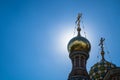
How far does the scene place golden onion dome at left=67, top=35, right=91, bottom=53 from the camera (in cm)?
2597

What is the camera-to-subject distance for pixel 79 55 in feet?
83.6

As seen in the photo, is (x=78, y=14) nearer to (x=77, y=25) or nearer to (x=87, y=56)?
(x=77, y=25)

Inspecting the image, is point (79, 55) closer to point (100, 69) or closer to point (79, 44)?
point (79, 44)

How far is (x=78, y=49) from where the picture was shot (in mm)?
25734

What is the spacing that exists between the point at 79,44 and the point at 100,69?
366cm

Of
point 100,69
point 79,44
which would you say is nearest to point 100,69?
point 100,69

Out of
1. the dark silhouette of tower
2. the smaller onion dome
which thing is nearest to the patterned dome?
the smaller onion dome

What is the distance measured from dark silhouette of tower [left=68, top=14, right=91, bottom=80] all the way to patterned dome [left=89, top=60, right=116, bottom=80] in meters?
2.61

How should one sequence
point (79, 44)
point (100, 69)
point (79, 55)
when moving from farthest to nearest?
A: point (100, 69)
point (79, 44)
point (79, 55)

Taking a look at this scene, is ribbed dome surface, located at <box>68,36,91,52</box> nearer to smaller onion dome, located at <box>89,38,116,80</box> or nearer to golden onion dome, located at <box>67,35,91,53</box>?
golden onion dome, located at <box>67,35,91,53</box>

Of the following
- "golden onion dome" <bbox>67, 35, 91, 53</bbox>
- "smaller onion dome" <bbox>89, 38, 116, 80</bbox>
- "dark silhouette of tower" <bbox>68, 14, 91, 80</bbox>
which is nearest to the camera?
"dark silhouette of tower" <bbox>68, 14, 91, 80</bbox>

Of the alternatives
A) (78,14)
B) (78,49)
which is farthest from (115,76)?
(78,14)

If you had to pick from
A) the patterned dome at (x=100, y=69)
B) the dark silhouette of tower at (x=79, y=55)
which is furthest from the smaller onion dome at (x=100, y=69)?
the dark silhouette of tower at (x=79, y=55)

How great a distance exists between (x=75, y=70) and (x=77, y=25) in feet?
18.0
